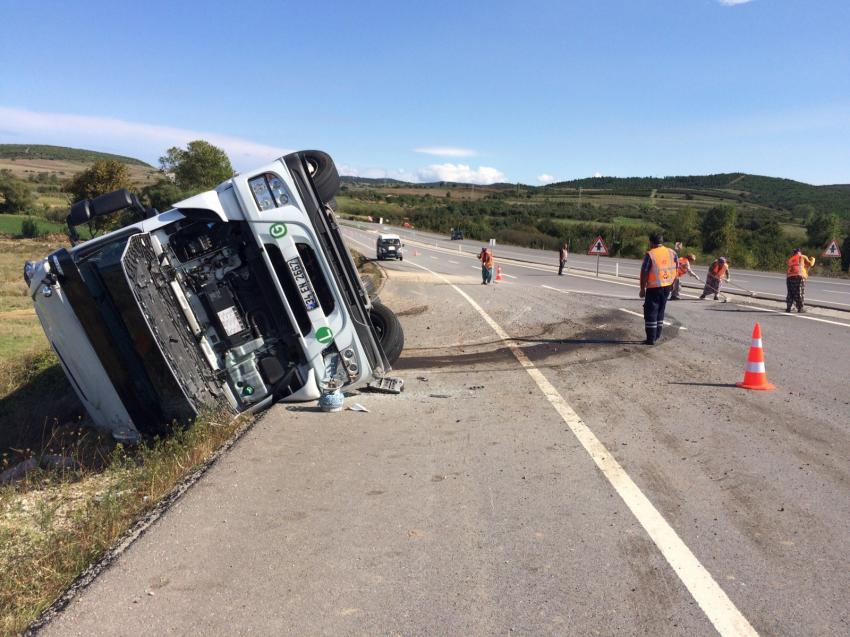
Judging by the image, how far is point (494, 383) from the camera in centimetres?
823

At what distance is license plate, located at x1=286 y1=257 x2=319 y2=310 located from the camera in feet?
20.5

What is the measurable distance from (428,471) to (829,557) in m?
2.60

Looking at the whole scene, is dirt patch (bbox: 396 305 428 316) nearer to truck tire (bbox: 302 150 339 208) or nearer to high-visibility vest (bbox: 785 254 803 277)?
truck tire (bbox: 302 150 339 208)

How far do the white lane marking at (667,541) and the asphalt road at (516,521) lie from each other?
0.01m

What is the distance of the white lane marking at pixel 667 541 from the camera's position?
3.10m

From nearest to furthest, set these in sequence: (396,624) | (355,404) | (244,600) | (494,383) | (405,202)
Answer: (396,624) < (244,600) < (355,404) < (494,383) < (405,202)

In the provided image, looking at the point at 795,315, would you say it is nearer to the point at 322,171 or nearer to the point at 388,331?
the point at 388,331

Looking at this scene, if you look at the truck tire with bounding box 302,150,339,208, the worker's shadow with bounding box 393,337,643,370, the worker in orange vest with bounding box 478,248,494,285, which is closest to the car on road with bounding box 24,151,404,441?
the truck tire with bounding box 302,150,339,208

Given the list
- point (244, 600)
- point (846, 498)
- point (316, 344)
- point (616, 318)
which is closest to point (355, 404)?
point (316, 344)

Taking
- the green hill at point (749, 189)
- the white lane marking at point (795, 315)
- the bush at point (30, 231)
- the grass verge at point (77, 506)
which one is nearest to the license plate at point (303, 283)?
the grass verge at point (77, 506)

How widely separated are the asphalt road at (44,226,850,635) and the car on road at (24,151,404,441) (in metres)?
0.65

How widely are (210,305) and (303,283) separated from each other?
34.3 inches

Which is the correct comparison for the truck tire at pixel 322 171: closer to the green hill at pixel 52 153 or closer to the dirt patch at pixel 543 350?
the dirt patch at pixel 543 350

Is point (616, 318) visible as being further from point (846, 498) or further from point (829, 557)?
point (829, 557)
